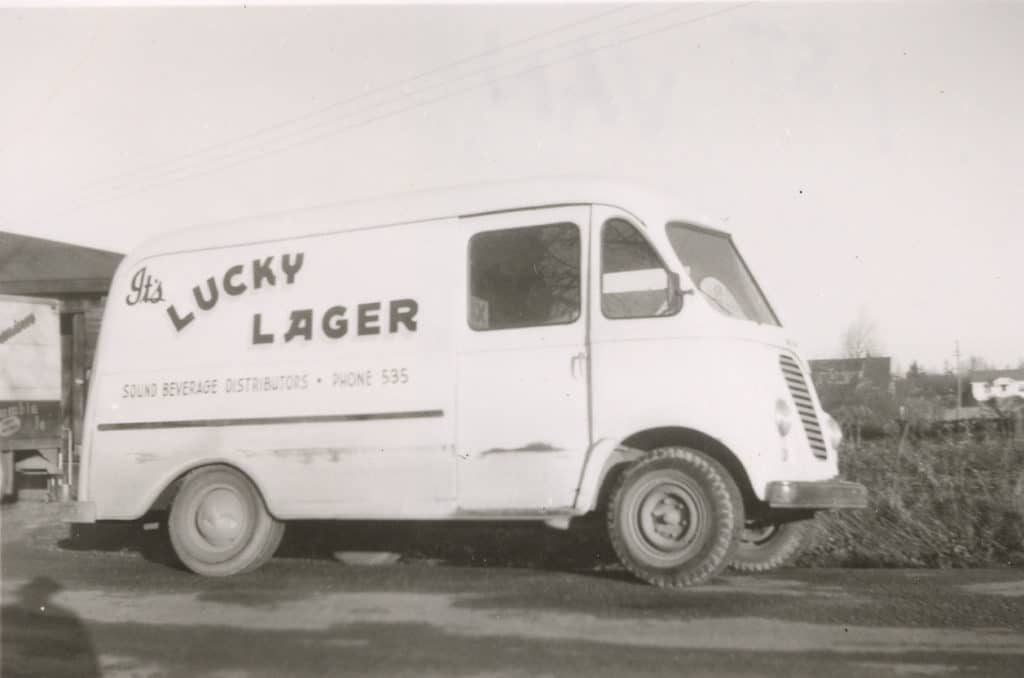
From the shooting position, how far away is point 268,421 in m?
7.20

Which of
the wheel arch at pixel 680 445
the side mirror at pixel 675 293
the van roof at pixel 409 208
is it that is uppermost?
the van roof at pixel 409 208

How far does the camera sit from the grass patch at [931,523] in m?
7.98

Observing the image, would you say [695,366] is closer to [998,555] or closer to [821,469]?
[821,469]

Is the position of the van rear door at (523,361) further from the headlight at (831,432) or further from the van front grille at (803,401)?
the headlight at (831,432)

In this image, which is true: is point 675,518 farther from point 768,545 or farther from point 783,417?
point 768,545

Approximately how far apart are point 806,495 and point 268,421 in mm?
3782

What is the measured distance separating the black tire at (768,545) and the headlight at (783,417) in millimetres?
1086

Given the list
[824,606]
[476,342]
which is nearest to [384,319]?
[476,342]

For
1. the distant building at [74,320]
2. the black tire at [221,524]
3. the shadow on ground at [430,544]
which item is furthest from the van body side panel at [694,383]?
the distant building at [74,320]

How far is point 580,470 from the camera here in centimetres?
630

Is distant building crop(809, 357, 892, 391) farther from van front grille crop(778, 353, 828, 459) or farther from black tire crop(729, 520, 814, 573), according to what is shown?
van front grille crop(778, 353, 828, 459)

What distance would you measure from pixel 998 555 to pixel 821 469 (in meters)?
2.50

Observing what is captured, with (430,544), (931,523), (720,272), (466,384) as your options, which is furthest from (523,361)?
(931,523)


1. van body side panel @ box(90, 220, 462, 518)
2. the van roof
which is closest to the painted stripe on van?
van body side panel @ box(90, 220, 462, 518)
